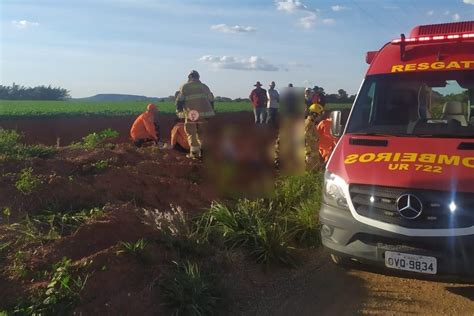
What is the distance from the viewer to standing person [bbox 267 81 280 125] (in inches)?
787

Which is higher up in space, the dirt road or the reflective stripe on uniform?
the reflective stripe on uniform

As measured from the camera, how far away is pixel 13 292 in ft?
13.9

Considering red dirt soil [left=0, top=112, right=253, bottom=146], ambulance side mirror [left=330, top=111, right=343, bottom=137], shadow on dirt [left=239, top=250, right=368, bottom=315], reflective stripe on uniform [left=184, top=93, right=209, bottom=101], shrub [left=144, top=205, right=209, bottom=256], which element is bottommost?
shadow on dirt [left=239, top=250, right=368, bottom=315]

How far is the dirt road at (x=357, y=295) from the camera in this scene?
472cm

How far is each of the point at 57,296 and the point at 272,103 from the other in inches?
650

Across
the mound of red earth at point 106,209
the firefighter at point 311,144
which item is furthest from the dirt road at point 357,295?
the firefighter at point 311,144

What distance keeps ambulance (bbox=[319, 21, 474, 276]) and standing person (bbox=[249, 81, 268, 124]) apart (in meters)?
14.0

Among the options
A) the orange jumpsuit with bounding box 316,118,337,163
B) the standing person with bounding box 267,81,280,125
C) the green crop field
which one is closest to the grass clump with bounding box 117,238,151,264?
the orange jumpsuit with bounding box 316,118,337,163

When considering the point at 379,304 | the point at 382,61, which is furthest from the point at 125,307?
the point at 382,61

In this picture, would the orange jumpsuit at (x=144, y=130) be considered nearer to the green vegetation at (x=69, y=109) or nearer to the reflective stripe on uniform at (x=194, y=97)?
the reflective stripe on uniform at (x=194, y=97)

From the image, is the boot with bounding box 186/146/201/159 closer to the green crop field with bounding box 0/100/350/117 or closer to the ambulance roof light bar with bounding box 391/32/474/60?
the ambulance roof light bar with bounding box 391/32/474/60

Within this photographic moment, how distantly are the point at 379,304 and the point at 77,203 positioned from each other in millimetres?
3537

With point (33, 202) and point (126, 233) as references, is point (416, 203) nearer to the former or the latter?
point (126, 233)

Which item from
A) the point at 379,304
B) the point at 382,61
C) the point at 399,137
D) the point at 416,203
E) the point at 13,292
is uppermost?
the point at 382,61
